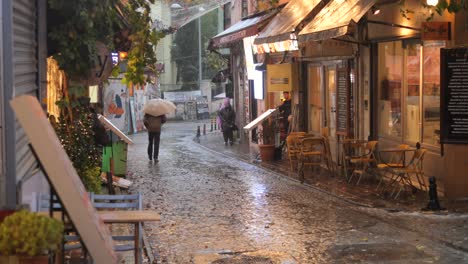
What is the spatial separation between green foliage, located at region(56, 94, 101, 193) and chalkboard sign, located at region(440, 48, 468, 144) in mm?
5795

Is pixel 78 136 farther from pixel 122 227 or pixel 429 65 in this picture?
pixel 429 65

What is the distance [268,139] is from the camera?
19500 mm

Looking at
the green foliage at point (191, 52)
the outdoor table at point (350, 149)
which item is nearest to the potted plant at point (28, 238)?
the outdoor table at point (350, 149)

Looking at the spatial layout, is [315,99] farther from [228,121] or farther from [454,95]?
[454,95]

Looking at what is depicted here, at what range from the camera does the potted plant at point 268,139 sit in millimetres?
19172

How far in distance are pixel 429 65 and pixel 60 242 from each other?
9.48 m

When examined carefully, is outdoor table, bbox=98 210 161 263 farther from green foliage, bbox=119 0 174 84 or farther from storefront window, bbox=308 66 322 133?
storefront window, bbox=308 66 322 133

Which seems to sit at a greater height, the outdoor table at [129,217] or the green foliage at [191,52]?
the green foliage at [191,52]

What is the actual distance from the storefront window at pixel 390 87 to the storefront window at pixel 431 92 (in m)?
1.25

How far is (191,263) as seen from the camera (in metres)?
8.14

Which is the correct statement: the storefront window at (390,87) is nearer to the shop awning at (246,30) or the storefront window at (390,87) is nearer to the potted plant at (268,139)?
the potted plant at (268,139)

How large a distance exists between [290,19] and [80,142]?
8.45 metres

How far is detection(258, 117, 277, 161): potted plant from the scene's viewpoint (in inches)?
755

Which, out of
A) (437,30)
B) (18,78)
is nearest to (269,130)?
(437,30)
